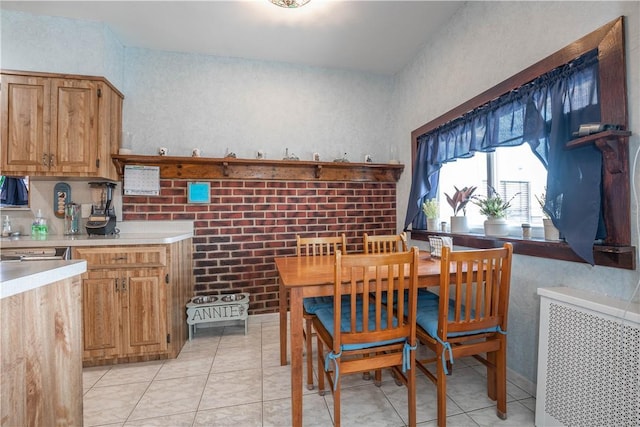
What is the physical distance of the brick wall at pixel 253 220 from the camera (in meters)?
2.83

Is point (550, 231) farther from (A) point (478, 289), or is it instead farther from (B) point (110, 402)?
(B) point (110, 402)

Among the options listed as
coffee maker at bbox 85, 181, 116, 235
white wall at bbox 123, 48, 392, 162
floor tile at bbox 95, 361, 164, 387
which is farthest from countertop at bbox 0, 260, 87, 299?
white wall at bbox 123, 48, 392, 162

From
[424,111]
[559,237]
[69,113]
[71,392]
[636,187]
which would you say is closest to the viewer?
[71,392]

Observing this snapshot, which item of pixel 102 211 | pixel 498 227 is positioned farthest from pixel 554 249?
pixel 102 211

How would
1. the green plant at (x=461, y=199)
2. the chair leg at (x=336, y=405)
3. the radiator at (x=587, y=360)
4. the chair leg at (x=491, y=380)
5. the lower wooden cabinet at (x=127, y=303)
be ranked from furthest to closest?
the green plant at (x=461, y=199)
the lower wooden cabinet at (x=127, y=303)
the chair leg at (x=491, y=380)
the chair leg at (x=336, y=405)
the radiator at (x=587, y=360)

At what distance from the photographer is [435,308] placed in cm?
180

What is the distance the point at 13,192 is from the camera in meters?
2.57

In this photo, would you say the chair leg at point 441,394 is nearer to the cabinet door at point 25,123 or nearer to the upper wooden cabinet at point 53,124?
the upper wooden cabinet at point 53,124

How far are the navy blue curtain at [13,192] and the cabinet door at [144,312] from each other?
58.3 inches

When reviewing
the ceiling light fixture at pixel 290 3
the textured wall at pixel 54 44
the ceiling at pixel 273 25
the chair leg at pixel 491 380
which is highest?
the ceiling at pixel 273 25

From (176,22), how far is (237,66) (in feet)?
2.22

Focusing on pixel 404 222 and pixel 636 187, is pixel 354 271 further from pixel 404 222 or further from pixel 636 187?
pixel 404 222

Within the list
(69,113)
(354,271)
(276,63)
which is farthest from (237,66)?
(354,271)

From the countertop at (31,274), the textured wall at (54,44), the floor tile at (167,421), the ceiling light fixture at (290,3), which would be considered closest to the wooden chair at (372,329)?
the floor tile at (167,421)
